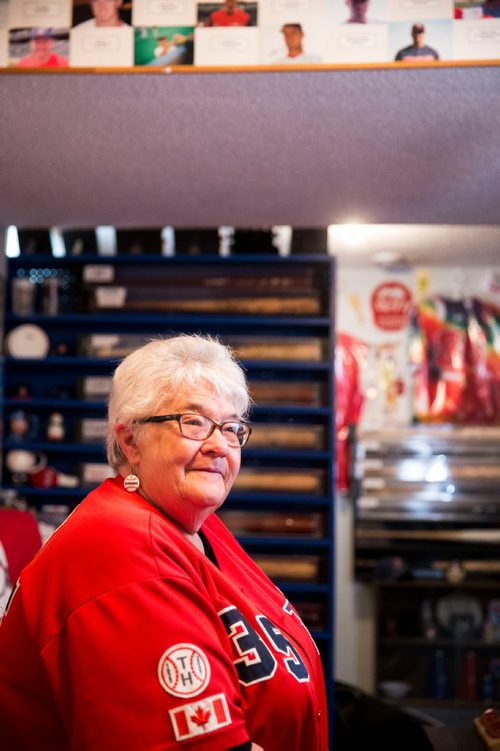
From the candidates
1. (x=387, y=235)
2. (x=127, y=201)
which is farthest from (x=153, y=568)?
(x=387, y=235)

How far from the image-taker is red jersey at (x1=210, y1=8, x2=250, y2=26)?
96.2 inches

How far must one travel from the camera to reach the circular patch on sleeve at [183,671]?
125cm

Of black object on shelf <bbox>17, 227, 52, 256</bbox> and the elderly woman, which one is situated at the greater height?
black object on shelf <bbox>17, 227, 52, 256</bbox>

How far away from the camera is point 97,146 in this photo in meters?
2.89

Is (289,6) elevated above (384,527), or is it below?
above

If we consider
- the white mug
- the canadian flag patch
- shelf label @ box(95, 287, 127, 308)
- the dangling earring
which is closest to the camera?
the canadian flag patch

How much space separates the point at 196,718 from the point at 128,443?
23.3 inches

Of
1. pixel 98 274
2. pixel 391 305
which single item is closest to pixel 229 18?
pixel 98 274

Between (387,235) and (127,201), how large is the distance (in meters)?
1.76

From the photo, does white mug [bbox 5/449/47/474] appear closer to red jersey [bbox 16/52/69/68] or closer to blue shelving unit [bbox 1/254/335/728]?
blue shelving unit [bbox 1/254/335/728]

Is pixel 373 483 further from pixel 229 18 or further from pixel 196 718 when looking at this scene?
pixel 196 718

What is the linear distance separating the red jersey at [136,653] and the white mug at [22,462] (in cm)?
290

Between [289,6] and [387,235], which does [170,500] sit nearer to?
[289,6]

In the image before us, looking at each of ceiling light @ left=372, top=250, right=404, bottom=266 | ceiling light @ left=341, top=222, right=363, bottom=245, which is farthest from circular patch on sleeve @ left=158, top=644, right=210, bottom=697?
ceiling light @ left=372, top=250, right=404, bottom=266
